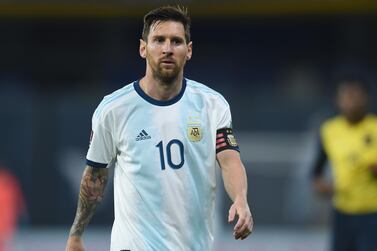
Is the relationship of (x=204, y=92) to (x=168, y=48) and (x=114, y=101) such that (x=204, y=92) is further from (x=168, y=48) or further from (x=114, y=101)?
→ (x=114, y=101)

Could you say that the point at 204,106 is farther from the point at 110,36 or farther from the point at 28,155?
the point at 110,36

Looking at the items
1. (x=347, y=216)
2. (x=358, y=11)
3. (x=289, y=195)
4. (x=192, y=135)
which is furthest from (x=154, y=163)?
(x=358, y=11)

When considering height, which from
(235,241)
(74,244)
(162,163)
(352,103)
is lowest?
(235,241)

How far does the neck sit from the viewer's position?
6086 mm

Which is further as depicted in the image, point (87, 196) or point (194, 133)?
point (87, 196)

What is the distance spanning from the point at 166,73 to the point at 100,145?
1.75 ft

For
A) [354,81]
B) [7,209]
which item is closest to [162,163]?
[354,81]

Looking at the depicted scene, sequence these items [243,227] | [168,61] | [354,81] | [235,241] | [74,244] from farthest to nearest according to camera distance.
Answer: [235,241], [354,81], [74,244], [168,61], [243,227]

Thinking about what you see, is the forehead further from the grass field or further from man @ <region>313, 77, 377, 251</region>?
the grass field

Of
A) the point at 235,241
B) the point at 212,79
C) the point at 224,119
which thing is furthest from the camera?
the point at 212,79

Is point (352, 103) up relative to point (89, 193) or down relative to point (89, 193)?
up

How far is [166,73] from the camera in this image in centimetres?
601

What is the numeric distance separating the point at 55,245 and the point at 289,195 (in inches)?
164

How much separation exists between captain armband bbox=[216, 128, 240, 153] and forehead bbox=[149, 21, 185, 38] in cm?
54
